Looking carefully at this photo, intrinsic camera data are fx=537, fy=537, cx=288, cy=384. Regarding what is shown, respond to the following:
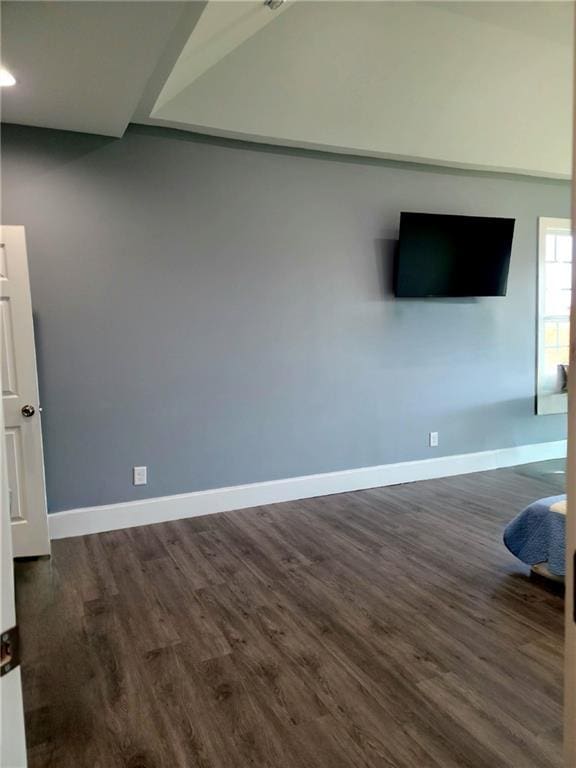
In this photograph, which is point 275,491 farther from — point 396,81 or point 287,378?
point 396,81

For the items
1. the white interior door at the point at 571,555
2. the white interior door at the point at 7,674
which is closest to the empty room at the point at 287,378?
the white interior door at the point at 571,555

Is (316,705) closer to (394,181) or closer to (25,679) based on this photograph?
(25,679)

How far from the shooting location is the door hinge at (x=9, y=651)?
0.72m

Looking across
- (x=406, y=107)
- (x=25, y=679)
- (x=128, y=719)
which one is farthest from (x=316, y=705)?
(x=406, y=107)

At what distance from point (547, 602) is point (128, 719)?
6.80 feet

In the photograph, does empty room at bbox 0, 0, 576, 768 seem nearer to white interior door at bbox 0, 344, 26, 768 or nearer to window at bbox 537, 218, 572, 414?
window at bbox 537, 218, 572, 414

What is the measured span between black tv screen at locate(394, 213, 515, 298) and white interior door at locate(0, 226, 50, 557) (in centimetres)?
288

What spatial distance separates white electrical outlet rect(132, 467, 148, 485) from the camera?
12.6 feet

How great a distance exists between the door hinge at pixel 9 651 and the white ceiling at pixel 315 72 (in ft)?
7.44

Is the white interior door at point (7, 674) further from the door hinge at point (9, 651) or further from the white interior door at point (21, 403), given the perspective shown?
the white interior door at point (21, 403)

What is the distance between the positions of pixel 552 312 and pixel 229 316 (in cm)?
351

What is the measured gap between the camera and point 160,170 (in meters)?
3.78

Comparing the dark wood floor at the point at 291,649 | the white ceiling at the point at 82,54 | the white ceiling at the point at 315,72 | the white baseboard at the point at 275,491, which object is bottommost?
the dark wood floor at the point at 291,649

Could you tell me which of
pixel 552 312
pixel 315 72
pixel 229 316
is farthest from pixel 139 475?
pixel 552 312
